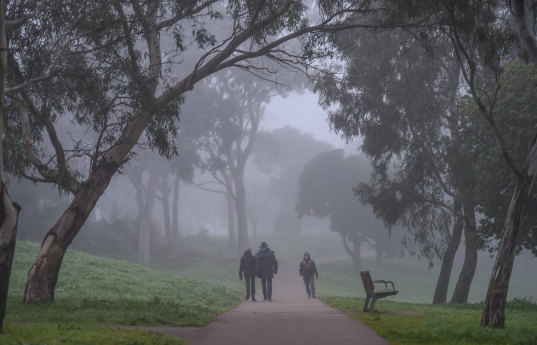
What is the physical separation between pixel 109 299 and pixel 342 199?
120 ft

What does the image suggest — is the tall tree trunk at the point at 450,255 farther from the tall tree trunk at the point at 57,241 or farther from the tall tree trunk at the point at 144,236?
the tall tree trunk at the point at 144,236

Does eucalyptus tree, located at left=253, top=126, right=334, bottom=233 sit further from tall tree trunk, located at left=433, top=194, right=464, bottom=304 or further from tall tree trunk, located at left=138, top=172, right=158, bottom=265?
tall tree trunk, located at left=433, top=194, right=464, bottom=304

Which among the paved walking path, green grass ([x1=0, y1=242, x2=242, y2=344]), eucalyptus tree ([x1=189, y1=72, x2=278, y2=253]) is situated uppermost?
eucalyptus tree ([x1=189, y1=72, x2=278, y2=253])

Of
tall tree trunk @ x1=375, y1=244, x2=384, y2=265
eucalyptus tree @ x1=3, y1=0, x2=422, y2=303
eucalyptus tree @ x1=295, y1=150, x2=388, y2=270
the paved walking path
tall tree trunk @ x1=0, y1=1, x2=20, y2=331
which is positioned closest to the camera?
tall tree trunk @ x1=0, y1=1, x2=20, y2=331

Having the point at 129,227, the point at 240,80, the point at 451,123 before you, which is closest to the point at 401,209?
the point at 451,123

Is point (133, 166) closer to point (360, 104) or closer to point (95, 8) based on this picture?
point (360, 104)

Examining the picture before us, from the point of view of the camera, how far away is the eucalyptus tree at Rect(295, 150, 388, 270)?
48.9 m

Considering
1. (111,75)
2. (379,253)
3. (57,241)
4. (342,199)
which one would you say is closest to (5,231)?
(57,241)

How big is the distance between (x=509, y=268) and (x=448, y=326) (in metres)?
1.54

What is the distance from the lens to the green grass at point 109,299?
32.2ft

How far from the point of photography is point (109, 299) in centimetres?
1470

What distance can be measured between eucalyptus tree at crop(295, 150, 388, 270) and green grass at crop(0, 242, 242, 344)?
86.6 ft

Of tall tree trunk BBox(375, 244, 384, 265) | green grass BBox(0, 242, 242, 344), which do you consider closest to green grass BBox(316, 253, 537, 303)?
tall tree trunk BBox(375, 244, 384, 265)

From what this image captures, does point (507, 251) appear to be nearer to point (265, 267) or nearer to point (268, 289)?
point (265, 267)
